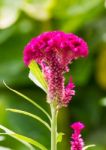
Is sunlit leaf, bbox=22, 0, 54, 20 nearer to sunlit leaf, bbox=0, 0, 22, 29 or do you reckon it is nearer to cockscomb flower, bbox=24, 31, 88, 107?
sunlit leaf, bbox=0, 0, 22, 29

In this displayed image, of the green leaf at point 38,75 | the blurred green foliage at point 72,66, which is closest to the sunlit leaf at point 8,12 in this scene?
the blurred green foliage at point 72,66

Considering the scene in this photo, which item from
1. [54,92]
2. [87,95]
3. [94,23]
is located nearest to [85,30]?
[94,23]

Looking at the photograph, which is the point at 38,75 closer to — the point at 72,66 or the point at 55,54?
the point at 55,54

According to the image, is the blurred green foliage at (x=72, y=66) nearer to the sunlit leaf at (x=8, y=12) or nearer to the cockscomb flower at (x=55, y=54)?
the sunlit leaf at (x=8, y=12)

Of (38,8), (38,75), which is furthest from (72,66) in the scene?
(38,75)

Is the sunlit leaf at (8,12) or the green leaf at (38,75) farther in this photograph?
the sunlit leaf at (8,12)

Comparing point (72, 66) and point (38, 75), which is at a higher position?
point (72, 66)
